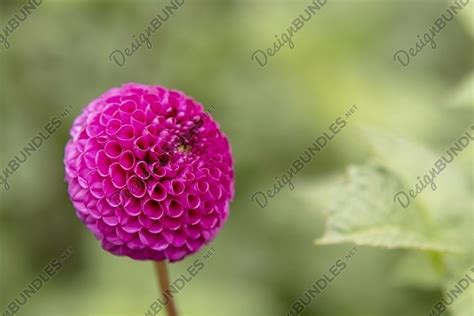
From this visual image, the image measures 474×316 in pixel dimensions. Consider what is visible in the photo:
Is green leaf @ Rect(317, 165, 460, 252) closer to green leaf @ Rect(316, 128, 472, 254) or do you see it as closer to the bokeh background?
green leaf @ Rect(316, 128, 472, 254)

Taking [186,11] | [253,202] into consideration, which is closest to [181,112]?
[253,202]

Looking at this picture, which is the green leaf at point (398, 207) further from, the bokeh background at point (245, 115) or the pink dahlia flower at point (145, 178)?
the bokeh background at point (245, 115)

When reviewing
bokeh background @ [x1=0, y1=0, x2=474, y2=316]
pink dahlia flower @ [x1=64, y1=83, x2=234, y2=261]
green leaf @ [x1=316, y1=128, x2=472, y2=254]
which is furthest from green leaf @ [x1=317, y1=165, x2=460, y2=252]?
bokeh background @ [x1=0, y1=0, x2=474, y2=316]

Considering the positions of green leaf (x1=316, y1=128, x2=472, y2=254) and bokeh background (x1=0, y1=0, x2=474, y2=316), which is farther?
bokeh background (x1=0, y1=0, x2=474, y2=316)

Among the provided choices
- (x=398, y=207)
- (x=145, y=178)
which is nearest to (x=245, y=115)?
(x=398, y=207)

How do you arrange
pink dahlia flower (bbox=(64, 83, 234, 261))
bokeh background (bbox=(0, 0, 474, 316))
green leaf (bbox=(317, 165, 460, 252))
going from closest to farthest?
pink dahlia flower (bbox=(64, 83, 234, 261)), green leaf (bbox=(317, 165, 460, 252)), bokeh background (bbox=(0, 0, 474, 316))

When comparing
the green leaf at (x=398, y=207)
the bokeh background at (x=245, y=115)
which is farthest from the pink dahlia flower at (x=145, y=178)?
the bokeh background at (x=245, y=115)

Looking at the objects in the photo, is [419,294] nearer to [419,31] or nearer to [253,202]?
[253,202]

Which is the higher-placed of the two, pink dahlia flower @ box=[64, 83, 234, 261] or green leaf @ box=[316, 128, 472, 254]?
green leaf @ box=[316, 128, 472, 254]

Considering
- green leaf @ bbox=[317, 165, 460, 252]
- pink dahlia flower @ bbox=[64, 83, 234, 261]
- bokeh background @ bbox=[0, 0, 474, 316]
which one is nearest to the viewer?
pink dahlia flower @ bbox=[64, 83, 234, 261]
